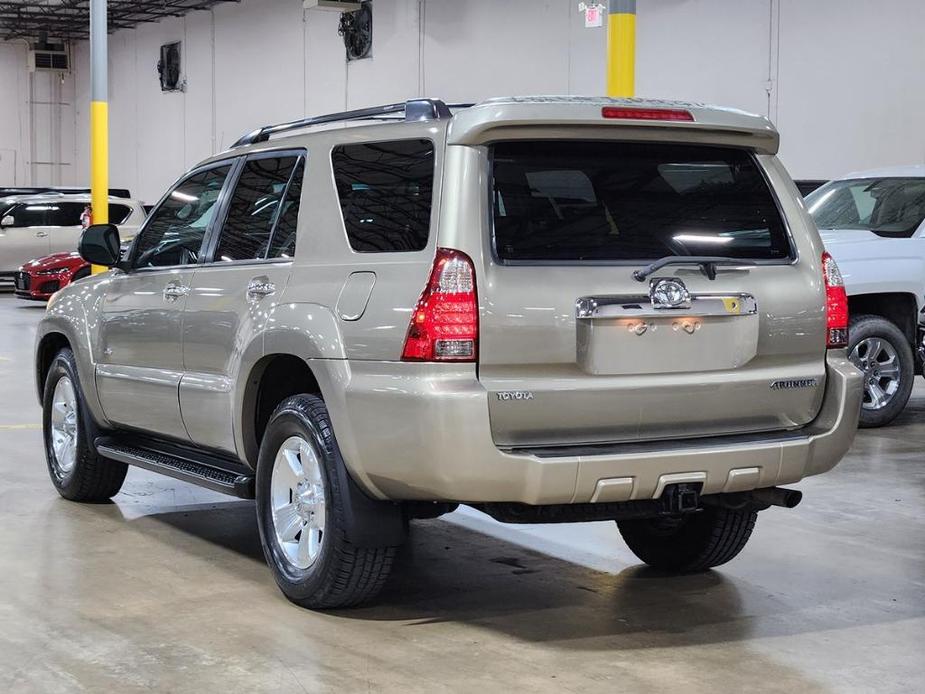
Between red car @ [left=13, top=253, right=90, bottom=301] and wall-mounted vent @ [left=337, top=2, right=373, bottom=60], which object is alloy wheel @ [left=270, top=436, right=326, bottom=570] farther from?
wall-mounted vent @ [left=337, top=2, right=373, bottom=60]

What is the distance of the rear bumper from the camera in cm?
422

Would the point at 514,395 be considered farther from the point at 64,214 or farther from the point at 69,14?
the point at 69,14

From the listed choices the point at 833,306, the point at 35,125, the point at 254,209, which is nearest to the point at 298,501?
the point at 254,209

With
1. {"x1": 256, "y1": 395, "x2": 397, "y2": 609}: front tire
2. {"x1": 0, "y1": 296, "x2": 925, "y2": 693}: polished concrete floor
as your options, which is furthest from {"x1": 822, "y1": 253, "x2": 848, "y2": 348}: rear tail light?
{"x1": 256, "y1": 395, "x2": 397, "y2": 609}: front tire

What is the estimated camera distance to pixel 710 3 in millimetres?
18141

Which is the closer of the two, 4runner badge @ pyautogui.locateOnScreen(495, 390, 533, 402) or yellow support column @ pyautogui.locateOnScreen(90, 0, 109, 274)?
4runner badge @ pyautogui.locateOnScreen(495, 390, 533, 402)

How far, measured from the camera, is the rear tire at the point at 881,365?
9758mm

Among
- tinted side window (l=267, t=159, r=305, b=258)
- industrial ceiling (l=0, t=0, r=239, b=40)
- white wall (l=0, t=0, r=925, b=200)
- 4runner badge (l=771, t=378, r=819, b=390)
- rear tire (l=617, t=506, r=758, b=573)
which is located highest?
industrial ceiling (l=0, t=0, r=239, b=40)

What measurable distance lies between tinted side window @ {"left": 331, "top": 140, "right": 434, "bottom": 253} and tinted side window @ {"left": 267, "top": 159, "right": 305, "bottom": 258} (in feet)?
0.75

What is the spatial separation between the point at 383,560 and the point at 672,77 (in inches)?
589

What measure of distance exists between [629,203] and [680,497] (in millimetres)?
967

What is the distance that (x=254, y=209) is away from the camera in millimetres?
5488

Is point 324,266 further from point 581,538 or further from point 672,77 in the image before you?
point 672,77

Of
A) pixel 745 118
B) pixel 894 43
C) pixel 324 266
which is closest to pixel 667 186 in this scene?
pixel 745 118
